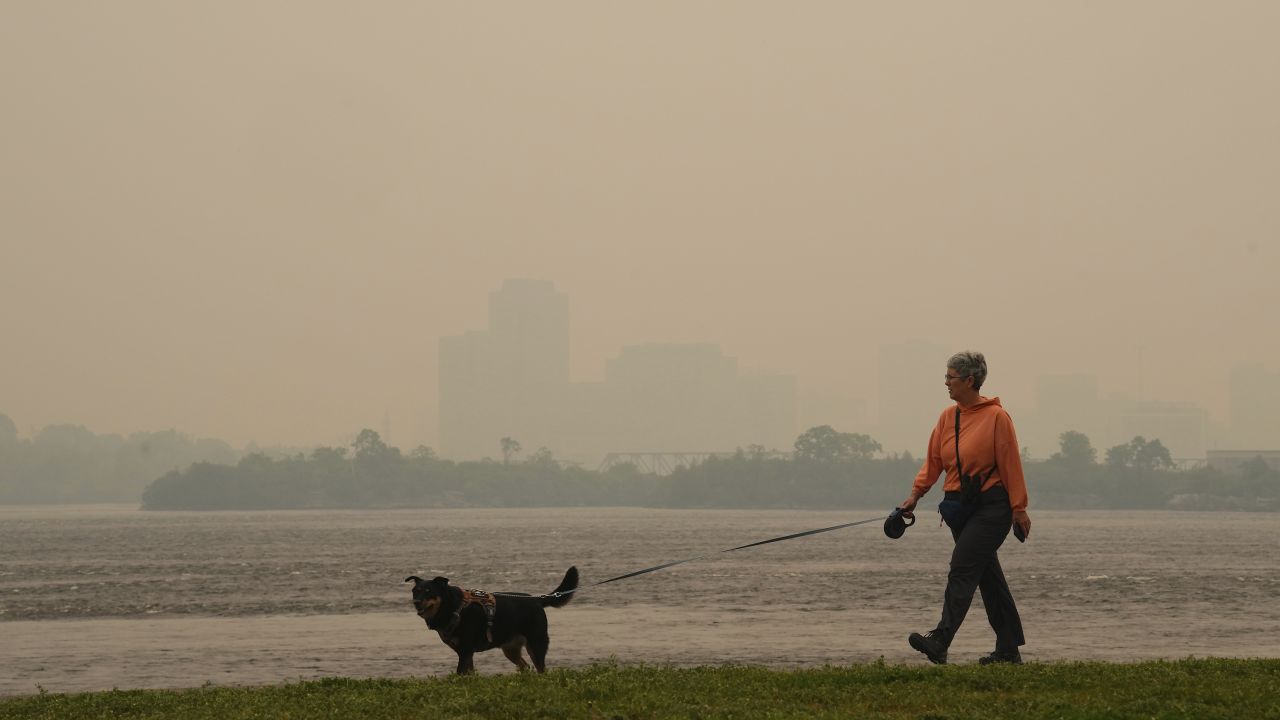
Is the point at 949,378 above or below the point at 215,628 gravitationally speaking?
above

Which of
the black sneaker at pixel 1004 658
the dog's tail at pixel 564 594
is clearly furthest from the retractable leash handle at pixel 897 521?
Answer: the dog's tail at pixel 564 594

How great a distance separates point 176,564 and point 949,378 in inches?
2519

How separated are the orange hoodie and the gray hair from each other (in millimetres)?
214

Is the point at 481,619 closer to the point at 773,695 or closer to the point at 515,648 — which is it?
the point at 515,648

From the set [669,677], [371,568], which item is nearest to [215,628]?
[669,677]

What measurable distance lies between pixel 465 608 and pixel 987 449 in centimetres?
486

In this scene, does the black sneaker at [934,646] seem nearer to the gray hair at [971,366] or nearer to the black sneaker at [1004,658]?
the black sneaker at [1004,658]

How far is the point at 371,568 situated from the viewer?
202 feet

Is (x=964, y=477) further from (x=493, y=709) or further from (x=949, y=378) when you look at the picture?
(x=493, y=709)

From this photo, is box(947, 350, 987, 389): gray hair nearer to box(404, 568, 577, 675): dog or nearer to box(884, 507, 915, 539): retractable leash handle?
box(884, 507, 915, 539): retractable leash handle

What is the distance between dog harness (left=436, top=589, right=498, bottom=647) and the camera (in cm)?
1339

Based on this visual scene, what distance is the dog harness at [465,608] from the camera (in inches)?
527

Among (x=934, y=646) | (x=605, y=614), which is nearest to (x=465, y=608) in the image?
(x=934, y=646)

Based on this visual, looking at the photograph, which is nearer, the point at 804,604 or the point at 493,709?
the point at 493,709
